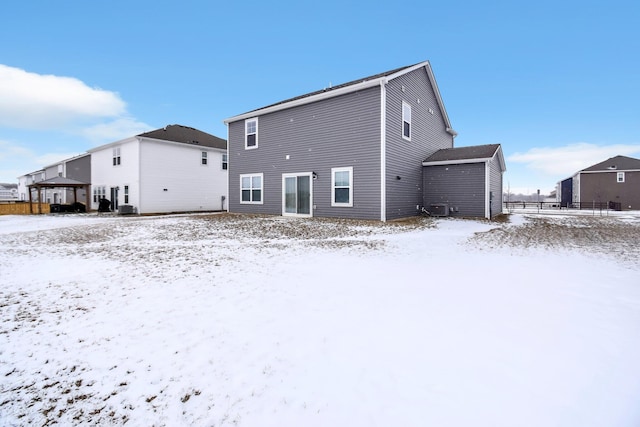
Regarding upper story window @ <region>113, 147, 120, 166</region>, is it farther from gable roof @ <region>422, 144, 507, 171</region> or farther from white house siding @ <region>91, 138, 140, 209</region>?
gable roof @ <region>422, 144, 507, 171</region>

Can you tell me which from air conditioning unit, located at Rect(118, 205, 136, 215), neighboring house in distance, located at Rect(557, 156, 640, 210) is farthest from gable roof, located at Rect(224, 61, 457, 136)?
neighboring house in distance, located at Rect(557, 156, 640, 210)

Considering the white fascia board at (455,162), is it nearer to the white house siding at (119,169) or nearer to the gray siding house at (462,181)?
the gray siding house at (462,181)

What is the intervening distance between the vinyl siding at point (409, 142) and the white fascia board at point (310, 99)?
3.44 feet

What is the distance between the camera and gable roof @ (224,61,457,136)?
1302cm

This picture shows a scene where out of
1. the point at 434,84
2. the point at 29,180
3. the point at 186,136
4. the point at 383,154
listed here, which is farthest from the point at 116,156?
the point at 29,180

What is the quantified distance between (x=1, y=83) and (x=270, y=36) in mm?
17776

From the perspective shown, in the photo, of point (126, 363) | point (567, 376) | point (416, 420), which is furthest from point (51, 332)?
point (567, 376)

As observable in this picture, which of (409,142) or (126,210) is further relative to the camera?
(126,210)

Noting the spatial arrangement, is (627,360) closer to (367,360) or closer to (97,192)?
(367,360)

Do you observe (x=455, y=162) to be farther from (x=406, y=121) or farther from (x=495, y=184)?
(x=495, y=184)

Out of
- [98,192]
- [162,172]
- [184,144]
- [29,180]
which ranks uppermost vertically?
[184,144]

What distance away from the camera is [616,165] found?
29062 millimetres


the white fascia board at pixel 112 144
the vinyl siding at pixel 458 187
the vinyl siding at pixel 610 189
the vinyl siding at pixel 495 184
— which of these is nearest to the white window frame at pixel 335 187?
the vinyl siding at pixel 458 187

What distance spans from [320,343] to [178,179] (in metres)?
22.9
